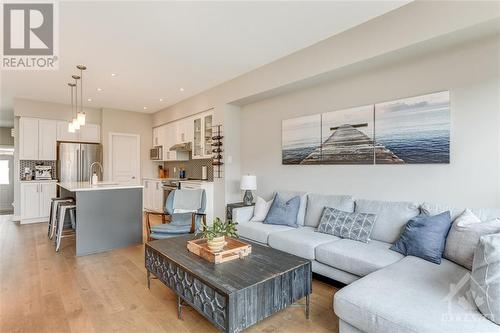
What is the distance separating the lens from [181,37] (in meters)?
3.18

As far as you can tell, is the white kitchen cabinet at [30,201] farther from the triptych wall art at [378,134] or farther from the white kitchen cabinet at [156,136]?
the triptych wall art at [378,134]

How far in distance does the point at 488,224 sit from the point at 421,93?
1.46 m

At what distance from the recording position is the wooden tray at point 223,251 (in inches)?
84.1

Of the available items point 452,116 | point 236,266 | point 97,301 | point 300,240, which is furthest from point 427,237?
point 97,301

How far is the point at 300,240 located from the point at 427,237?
1.16m

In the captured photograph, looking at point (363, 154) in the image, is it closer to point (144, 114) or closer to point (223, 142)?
point (223, 142)

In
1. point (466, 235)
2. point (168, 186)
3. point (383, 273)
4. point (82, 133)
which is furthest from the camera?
point (82, 133)

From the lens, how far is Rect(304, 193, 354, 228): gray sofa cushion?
10.4ft

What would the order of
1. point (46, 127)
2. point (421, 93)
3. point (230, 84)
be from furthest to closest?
point (46, 127)
point (230, 84)
point (421, 93)

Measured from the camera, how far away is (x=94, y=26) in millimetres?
2908

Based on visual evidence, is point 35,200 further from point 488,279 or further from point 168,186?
point 488,279

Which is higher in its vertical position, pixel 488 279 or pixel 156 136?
pixel 156 136

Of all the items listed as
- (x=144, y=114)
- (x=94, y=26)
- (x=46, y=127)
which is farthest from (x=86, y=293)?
(x=144, y=114)

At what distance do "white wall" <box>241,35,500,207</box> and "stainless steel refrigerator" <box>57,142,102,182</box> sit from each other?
17.2 ft
